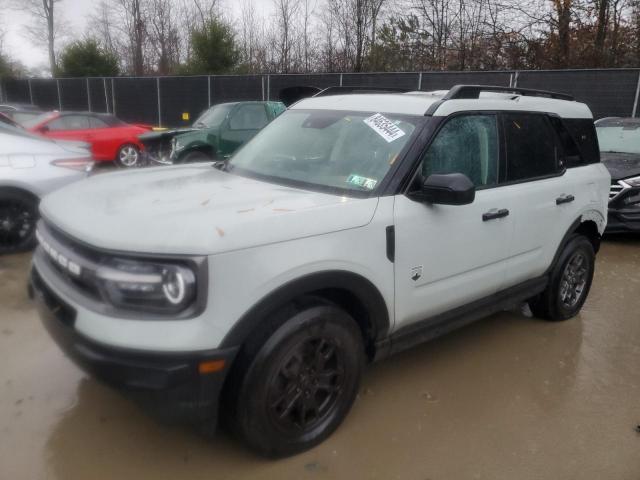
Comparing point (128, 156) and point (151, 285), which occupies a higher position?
point (151, 285)

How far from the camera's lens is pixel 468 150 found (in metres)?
3.33

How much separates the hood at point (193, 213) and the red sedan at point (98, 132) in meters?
9.90

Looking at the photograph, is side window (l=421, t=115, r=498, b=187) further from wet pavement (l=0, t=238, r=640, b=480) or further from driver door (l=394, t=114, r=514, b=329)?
wet pavement (l=0, t=238, r=640, b=480)

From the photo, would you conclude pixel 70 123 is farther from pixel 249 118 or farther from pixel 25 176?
pixel 25 176

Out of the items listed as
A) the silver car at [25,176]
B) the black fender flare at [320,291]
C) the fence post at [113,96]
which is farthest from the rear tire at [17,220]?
the fence post at [113,96]

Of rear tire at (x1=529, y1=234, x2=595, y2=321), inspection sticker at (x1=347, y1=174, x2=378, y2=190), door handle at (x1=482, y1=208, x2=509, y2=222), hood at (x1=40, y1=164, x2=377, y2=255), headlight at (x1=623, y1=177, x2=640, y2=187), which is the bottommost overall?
rear tire at (x1=529, y1=234, x2=595, y2=321)

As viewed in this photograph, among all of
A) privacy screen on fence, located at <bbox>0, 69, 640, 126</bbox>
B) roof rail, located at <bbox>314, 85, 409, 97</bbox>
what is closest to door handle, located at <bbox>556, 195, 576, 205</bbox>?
roof rail, located at <bbox>314, 85, 409, 97</bbox>

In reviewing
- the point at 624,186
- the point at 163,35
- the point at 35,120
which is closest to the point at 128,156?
the point at 35,120

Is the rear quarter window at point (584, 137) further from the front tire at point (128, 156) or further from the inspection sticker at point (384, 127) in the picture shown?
the front tire at point (128, 156)

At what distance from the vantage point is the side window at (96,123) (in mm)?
12422

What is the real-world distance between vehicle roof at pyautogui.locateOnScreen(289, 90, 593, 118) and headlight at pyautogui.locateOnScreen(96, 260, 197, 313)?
1.78 metres

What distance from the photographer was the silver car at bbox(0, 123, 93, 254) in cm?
535

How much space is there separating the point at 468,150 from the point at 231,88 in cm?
1643

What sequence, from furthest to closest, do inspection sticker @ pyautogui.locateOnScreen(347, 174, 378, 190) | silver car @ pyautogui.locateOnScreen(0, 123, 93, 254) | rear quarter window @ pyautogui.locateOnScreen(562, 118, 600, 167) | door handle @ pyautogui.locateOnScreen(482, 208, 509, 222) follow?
silver car @ pyautogui.locateOnScreen(0, 123, 93, 254) < rear quarter window @ pyautogui.locateOnScreen(562, 118, 600, 167) < door handle @ pyautogui.locateOnScreen(482, 208, 509, 222) < inspection sticker @ pyautogui.locateOnScreen(347, 174, 378, 190)
